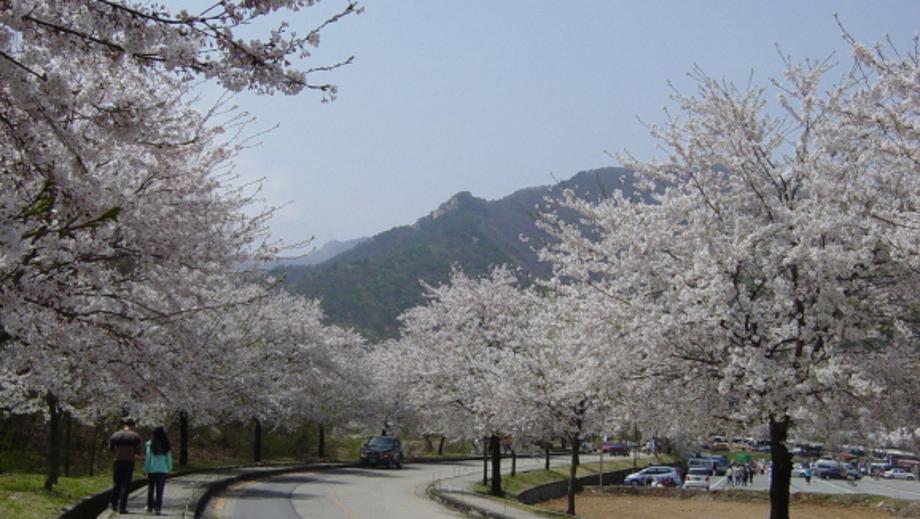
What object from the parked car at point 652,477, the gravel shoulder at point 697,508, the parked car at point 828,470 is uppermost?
the gravel shoulder at point 697,508

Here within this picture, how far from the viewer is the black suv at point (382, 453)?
4094 cm

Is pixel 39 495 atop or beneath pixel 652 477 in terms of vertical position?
atop

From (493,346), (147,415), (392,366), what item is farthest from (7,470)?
(392,366)

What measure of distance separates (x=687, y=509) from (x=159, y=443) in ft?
86.5

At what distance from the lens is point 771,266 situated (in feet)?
41.0

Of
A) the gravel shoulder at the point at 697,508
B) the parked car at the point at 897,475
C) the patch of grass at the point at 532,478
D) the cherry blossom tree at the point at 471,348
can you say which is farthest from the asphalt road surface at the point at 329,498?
the parked car at the point at 897,475

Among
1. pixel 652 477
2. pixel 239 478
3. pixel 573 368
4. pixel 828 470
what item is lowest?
pixel 828 470

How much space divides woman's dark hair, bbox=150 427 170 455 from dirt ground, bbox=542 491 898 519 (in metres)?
18.1

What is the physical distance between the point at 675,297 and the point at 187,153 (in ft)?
25.2

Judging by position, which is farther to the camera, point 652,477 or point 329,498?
point 652,477

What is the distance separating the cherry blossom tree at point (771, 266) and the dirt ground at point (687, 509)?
17883 millimetres

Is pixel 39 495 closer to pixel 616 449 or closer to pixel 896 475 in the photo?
pixel 616 449

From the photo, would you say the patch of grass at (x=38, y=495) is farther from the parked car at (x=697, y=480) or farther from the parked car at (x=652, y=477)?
the parked car at (x=697, y=480)

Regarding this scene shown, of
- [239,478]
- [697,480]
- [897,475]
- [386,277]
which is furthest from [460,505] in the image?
[386,277]
